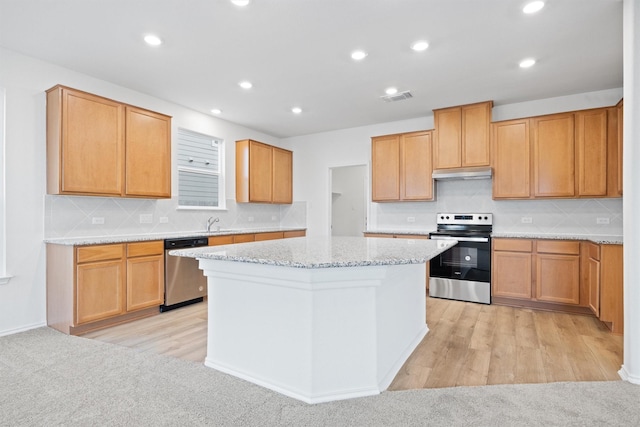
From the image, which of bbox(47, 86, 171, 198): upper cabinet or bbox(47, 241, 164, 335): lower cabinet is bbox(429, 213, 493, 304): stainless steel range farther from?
bbox(47, 86, 171, 198): upper cabinet

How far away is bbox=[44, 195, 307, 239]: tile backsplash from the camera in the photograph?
3414 mm

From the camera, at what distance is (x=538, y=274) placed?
3.97 meters

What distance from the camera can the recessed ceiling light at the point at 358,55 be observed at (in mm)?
3127

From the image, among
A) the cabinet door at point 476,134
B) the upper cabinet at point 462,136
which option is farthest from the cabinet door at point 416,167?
the cabinet door at point 476,134

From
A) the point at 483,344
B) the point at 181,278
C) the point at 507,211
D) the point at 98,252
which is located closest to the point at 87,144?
the point at 98,252

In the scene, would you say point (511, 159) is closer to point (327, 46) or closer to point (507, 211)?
point (507, 211)

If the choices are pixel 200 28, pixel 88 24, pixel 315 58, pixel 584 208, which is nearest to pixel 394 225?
pixel 584 208

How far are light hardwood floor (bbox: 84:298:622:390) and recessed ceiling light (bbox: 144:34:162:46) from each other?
2.55 meters

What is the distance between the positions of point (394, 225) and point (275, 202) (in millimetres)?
2072

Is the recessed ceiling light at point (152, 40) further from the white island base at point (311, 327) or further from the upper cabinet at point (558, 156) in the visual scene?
the upper cabinet at point (558, 156)

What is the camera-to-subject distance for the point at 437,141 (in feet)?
15.4

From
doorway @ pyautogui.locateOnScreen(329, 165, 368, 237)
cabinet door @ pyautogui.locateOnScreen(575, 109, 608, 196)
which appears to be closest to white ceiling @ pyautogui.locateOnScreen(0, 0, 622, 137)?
cabinet door @ pyautogui.locateOnScreen(575, 109, 608, 196)

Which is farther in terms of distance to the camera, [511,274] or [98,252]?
[511,274]

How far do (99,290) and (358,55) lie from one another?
10.8 ft
